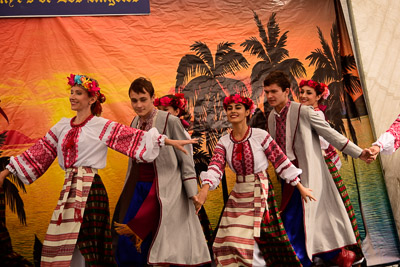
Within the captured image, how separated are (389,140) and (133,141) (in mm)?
2323

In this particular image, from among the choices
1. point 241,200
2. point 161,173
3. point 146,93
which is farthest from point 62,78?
point 241,200

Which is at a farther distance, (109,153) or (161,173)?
(109,153)

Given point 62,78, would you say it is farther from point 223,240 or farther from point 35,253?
point 223,240

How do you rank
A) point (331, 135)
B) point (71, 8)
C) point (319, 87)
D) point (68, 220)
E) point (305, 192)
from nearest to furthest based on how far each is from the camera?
point (68, 220) → point (305, 192) → point (331, 135) → point (71, 8) → point (319, 87)

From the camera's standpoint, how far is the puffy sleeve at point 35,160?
3.33 meters

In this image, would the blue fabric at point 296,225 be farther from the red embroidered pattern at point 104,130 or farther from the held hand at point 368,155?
the red embroidered pattern at point 104,130

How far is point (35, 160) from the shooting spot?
337cm

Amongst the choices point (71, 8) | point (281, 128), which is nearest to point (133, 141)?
point (281, 128)

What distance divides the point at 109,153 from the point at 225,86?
143 centimetres

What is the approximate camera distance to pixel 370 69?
16.1 feet

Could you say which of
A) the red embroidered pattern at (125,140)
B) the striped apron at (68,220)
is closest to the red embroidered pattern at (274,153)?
the red embroidered pattern at (125,140)

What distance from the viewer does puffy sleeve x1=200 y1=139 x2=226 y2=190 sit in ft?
11.5

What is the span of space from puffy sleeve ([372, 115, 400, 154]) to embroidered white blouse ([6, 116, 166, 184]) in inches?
79.5

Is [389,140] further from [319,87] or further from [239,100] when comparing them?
[239,100]
